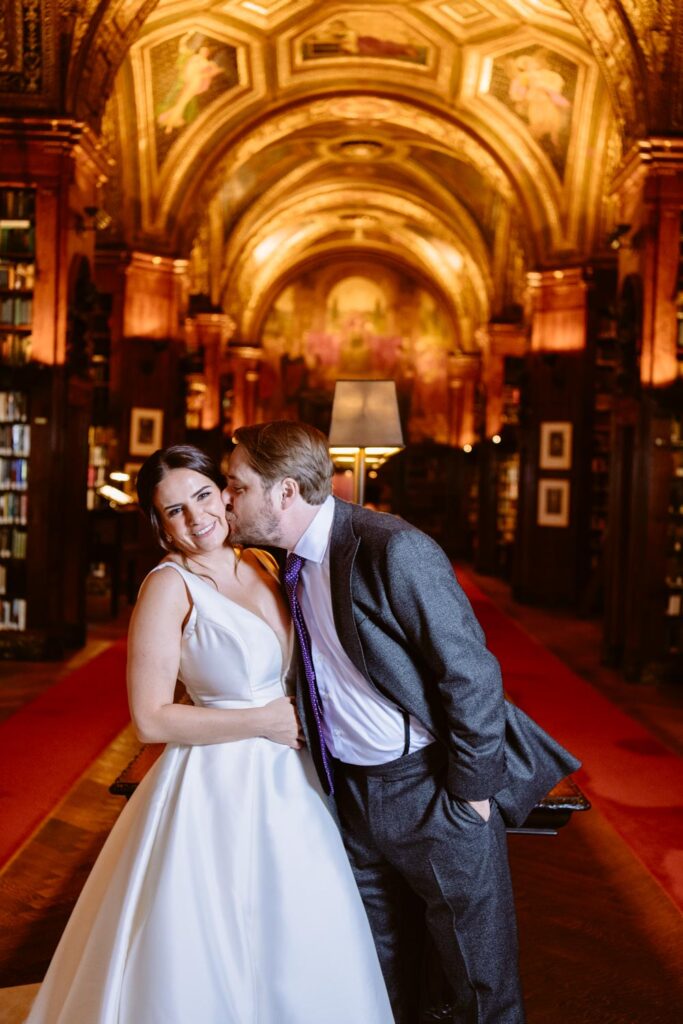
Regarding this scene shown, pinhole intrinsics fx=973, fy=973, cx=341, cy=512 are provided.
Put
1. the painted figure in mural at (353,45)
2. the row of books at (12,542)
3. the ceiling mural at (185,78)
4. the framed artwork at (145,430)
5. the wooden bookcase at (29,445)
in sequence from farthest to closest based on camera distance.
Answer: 1. the framed artwork at (145,430)
2. the painted figure in mural at (353,45)
3. the ceiling mural at (185,78)
4. the row of books at (12,542)
5. the wooden bookcase at (29,445)

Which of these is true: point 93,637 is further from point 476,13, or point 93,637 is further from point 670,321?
point 476,13

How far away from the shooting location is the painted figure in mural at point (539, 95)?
46.4ft

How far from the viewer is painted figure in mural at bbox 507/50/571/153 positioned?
1414 centimetres

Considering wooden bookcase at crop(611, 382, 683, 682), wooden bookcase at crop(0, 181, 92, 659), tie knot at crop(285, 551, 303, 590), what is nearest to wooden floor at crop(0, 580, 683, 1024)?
tie knot at crop(285, 551, 303, 590)

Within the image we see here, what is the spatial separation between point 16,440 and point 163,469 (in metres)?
7.46

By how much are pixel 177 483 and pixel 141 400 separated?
12609 millimetres

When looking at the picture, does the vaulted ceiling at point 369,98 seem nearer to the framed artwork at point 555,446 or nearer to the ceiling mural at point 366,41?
the ceiling mural at point 366,41

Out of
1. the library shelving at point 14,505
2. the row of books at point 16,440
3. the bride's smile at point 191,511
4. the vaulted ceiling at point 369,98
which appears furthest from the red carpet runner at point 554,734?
the vaulted ceiling at point 369,98

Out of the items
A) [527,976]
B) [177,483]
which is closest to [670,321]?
[527,976]

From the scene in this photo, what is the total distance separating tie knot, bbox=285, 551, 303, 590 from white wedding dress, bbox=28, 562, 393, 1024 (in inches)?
6.6

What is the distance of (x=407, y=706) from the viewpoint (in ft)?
7.90

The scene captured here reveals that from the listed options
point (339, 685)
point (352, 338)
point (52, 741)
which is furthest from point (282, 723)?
point (352, 338)

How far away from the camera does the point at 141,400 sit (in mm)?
14844

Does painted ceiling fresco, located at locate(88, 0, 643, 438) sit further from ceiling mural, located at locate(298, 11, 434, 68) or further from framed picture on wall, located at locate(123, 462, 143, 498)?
framed picture on wall, located at locate(123, 462, 143, 498)
